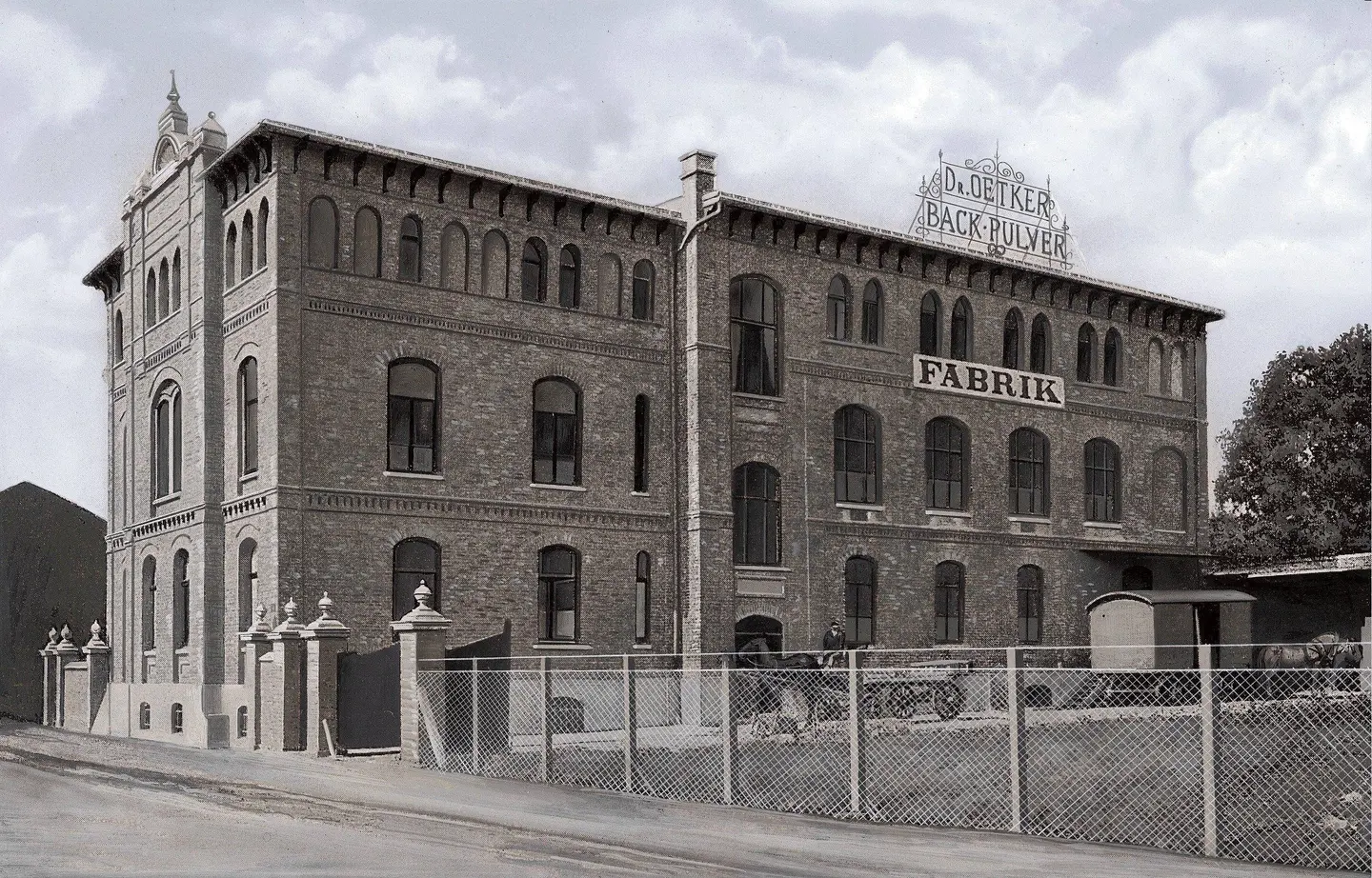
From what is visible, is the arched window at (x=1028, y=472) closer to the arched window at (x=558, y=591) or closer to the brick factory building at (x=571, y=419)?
the brick factory building at (x=571, y=419)

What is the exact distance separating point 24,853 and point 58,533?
35865 mm

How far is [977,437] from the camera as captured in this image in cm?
3538

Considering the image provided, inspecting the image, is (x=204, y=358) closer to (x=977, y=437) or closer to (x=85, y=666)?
(x=85, y=666)

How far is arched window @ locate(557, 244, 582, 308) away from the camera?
29.6 m

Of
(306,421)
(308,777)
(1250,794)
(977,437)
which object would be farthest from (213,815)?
(977,437)

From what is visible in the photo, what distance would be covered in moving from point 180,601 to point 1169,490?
998 inches

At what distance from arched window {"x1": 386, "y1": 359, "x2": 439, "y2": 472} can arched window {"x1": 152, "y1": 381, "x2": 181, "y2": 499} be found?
596 cm

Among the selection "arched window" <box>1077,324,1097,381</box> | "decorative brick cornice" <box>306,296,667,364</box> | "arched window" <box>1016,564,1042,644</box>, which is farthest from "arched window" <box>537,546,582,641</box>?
"arched window" <box>1077,324,1097,381</box>

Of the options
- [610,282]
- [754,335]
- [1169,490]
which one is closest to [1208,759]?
[610,282]

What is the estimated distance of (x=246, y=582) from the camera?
2753cm

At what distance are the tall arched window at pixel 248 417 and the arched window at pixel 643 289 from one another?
25.8 ft

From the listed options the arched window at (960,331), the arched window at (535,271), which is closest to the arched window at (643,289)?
the arched window at (535,271)

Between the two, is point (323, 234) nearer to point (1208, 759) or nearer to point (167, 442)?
point (167, 442)

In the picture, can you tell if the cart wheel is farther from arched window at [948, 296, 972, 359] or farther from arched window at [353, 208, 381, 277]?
arched window at [353, 208, 381, 277]
